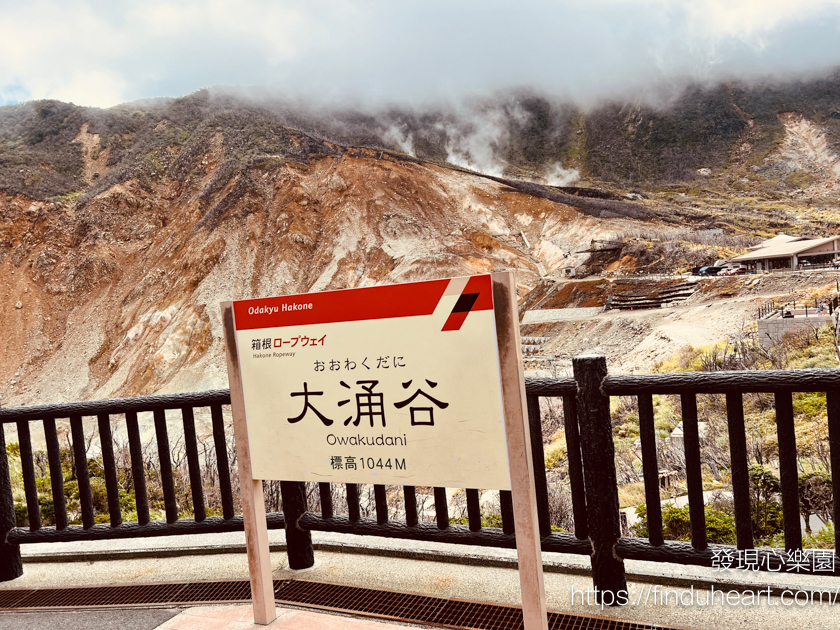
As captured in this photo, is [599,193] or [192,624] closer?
[192,624]

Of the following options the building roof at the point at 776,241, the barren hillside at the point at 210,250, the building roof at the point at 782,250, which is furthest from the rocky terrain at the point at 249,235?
the building roof at the point at 782,250

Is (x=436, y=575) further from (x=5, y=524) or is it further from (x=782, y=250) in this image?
(x=782, y=250)

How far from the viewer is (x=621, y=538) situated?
8.82 feet

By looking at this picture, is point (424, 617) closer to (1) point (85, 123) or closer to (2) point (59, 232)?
(2) point (59, 232)

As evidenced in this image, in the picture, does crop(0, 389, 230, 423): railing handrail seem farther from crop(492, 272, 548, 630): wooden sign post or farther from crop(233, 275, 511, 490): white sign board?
crop(492, 272, 548, 630): wooden sign post

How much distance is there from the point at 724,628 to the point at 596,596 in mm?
514

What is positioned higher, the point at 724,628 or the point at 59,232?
the point at 59,232

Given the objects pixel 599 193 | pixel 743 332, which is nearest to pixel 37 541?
pixel 743 332

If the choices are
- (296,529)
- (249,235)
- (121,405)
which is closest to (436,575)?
(296,529)

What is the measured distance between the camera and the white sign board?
2154mm

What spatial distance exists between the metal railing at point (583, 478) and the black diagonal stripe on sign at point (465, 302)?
745mm

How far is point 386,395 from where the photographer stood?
233 cm

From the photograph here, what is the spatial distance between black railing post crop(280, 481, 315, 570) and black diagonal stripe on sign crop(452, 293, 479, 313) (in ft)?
5.34

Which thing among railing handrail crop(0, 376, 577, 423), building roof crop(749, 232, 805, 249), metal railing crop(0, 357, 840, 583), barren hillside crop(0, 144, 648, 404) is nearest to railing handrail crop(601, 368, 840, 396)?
metal railing crop(0, 357, 840, 583)
